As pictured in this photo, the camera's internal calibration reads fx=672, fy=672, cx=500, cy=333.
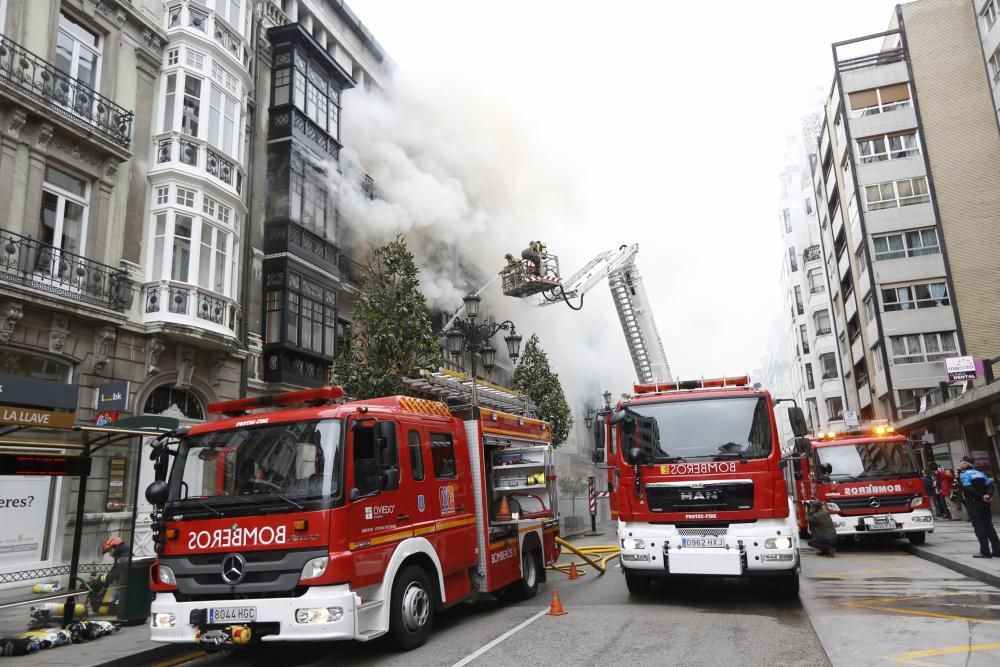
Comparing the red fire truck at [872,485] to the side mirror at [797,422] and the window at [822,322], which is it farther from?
the window at [822,322]

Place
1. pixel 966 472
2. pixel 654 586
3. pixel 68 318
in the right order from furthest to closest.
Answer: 1. pixel 68 318
2. pixel 966 472
3. pixel 654 586

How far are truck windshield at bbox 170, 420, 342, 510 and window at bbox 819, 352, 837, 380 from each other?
5056cm

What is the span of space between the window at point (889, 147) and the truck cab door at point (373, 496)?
3372 centimetres

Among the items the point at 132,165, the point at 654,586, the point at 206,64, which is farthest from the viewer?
the point at 206,64

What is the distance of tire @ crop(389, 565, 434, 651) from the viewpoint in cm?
640

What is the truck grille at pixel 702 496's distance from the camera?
26.6ft

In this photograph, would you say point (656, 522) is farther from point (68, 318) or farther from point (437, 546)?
point (68, 318)

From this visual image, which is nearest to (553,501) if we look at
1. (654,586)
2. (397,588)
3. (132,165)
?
(654,586)

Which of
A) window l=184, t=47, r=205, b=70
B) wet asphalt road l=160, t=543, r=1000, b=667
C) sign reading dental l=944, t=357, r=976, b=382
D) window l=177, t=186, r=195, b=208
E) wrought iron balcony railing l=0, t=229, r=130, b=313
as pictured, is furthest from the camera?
sign reading dental l=944, t=357, r=976, b=382

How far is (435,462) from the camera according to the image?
298 inches

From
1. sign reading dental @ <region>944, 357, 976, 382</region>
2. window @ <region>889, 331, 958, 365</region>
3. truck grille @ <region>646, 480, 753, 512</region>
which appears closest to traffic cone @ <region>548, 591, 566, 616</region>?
truck grille @ <region>646, 480, 753, 512</region>

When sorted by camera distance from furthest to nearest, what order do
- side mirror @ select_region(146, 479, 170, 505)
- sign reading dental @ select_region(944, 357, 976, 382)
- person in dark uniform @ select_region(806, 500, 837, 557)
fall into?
sign reading dental @ select_region(944, 357, 976, 382) → person in dark uniform @ select_region(806, 500, 837, 557) → side mirror @ select_region(146, 479, 170, 505)

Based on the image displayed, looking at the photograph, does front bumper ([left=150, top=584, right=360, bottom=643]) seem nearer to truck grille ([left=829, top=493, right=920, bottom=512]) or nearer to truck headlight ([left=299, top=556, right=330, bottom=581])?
truck headlight ([left=299, top=556, right=330, bottom=581])

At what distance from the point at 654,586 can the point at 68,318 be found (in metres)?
11.4
